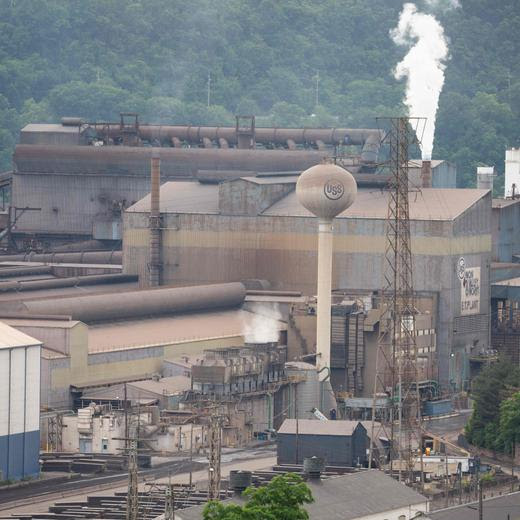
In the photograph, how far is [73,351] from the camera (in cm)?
9862

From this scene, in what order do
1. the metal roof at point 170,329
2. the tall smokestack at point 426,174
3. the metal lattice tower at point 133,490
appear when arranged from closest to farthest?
the metal lattice tower at point 133,490
the metal roof at point 170,329
the tall smokestack at point 426,174

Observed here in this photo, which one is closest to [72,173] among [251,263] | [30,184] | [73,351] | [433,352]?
[30,184]

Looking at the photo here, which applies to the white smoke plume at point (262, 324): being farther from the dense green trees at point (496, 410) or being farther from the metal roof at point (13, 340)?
the metal roof at point (13, 340)

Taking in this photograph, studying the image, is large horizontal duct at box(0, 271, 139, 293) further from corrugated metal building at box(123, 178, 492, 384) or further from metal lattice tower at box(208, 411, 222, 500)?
metal lattice tower at box(208, 411, 222, 500)

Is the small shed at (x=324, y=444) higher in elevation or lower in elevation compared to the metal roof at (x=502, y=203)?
lower

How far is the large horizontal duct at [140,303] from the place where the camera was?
10394 cm

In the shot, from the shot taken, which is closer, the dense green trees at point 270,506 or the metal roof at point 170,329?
the dense green trees at point 270,506

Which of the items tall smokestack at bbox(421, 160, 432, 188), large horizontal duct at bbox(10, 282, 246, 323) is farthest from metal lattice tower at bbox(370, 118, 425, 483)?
tall smokestack at bbox(421, 160, 432, 188)

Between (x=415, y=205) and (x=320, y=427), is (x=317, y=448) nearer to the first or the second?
(x=320, y=427)

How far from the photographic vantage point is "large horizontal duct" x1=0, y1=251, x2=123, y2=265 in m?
130

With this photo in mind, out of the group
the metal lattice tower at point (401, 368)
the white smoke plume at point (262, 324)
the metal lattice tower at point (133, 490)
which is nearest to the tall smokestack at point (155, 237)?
the white smoke plume at point (262, 324)

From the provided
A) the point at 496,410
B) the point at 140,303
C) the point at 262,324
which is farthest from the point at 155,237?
the point at 496,410

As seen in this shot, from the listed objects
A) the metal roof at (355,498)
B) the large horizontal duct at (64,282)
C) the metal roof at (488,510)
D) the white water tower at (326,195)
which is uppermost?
the white water tower at (326,195)

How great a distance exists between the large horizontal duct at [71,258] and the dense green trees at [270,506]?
220 feet
